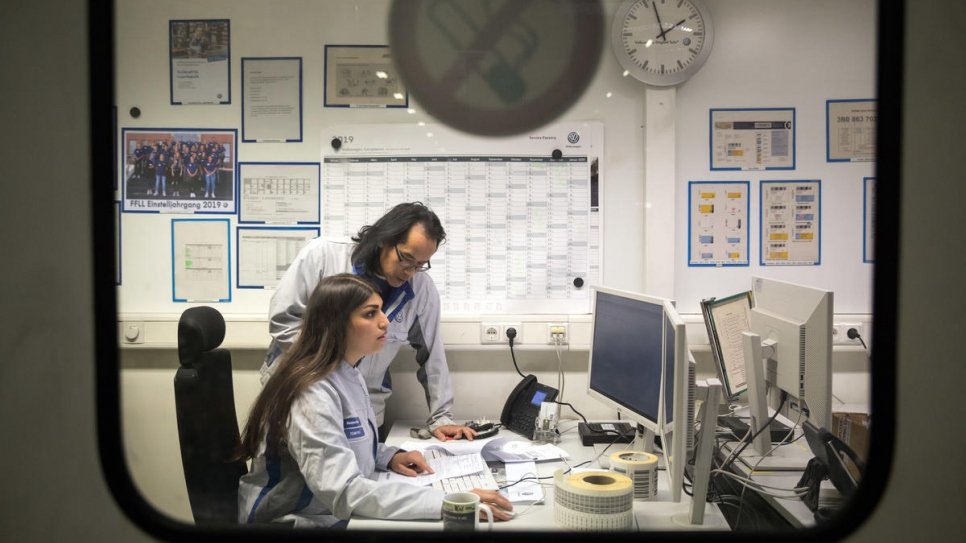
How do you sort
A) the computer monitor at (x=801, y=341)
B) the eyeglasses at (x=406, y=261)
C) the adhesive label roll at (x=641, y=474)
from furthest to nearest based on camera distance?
the eyeglasses at (x=406, y=261)
the computer monitor at (x=801, y=341)
the adhesive label roll at (x=641, y=474)

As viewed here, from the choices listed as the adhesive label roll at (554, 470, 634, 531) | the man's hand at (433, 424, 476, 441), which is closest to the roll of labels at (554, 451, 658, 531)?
the adhesive label roll at (554, 470, 634, 531)

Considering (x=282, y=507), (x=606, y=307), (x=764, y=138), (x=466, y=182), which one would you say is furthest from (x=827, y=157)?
(x=282, y=507)

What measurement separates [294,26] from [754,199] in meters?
1.88

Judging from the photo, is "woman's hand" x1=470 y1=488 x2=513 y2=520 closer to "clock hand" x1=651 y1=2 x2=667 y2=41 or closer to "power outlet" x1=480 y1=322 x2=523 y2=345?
"power outlet" x1=480 y1=322 x2=523 y2=345

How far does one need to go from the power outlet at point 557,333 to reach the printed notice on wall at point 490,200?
0.27 feet

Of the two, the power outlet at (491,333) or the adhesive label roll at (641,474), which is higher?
the power outlet at (491,333)

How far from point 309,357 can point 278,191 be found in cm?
109

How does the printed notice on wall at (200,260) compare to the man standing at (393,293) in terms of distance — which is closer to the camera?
the man standing at (393,293)

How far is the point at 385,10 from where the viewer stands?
2.18m

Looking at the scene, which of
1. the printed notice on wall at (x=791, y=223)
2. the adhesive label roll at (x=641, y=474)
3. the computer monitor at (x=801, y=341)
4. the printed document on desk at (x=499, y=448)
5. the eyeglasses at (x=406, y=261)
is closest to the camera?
the adhesive label roll at (x=641, y=474)

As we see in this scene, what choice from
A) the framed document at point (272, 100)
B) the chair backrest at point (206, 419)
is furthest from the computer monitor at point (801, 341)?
the framed document at point (272, 100)

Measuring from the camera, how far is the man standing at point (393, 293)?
2049 millimetres

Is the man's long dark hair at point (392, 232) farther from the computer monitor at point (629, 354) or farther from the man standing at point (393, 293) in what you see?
the computer monitor at point (629, 354)

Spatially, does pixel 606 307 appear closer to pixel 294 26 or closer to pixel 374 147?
pixel 374 147
